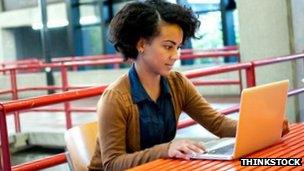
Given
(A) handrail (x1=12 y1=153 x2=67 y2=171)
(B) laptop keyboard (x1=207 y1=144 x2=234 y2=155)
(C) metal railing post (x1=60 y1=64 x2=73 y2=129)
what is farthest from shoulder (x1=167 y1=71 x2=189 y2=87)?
(C) metal railing post (x1=60 y1=64 x2=73 y2=129)

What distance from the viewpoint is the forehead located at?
177cm

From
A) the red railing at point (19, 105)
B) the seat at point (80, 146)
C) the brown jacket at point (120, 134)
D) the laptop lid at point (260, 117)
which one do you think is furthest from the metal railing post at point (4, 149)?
the laptop lid at point (260, 117)

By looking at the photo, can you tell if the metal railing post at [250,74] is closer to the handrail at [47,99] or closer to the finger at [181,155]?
the handrail at [47,99]

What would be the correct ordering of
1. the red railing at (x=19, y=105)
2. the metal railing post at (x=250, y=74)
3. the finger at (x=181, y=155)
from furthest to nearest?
the metal railing post at (x=250, y=74)
the red railing at (x=19, y=105)
the finger at (x=181, y=155)

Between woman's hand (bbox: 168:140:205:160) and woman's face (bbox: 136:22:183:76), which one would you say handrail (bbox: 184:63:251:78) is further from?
woman's hand (bbox: 168:140:205:160)

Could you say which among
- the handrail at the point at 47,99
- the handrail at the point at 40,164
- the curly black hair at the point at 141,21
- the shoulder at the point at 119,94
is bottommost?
the handrail at the point at 40,164

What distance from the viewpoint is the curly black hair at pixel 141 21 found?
5.85 ft

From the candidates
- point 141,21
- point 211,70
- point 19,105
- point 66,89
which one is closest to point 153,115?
point 141,21

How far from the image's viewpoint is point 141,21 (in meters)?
1.79

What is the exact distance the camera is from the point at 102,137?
1.69 m

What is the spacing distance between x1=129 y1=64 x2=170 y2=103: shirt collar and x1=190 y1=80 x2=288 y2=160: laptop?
0.29 meters

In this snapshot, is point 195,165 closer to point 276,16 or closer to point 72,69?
point 276,16

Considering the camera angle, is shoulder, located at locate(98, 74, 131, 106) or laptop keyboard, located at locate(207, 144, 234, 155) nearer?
laptop keyboard, located at locate(207, 144, 234, 155)

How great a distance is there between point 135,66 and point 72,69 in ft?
33.3
